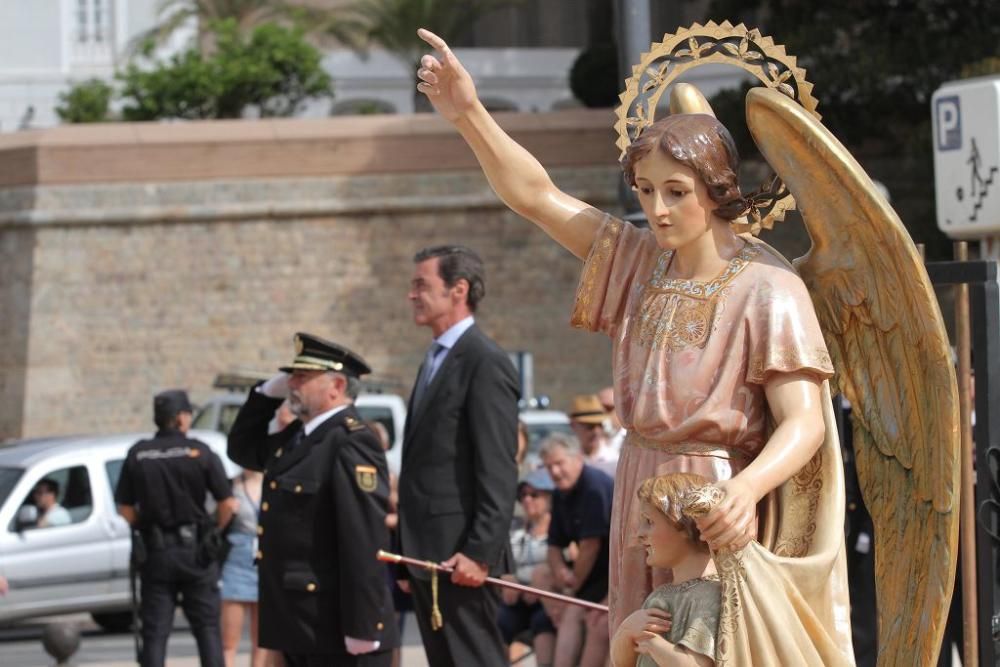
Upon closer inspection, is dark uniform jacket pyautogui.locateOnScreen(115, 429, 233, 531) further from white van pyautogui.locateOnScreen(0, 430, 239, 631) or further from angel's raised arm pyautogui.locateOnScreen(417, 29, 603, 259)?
angel's raised arm pyautogui.locateOnScreen(417, 29, 603, 259)

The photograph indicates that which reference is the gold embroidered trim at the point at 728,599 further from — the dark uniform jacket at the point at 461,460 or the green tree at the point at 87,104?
the green tree at the point at 87,104

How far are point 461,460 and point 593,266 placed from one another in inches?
88.8

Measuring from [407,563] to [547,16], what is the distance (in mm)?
38364

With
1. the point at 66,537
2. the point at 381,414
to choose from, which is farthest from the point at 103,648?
the point at 381,414

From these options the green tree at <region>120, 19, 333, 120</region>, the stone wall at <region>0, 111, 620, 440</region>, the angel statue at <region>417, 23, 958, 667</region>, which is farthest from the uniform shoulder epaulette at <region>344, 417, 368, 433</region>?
the green tree at <region>120, 19, 333, 120</region>

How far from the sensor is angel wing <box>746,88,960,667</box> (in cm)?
410

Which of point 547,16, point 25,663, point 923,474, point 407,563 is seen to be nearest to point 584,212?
point 923,474

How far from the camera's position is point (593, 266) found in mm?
4262

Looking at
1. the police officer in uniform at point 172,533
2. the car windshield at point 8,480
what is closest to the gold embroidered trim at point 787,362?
the police officer in uniform at point 172,533

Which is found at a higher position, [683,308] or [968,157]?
[968,157]

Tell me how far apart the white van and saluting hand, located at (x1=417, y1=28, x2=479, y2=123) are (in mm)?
9362

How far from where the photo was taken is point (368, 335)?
30.9 meters

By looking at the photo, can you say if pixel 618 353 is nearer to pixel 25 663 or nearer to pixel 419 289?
pixel 419 289

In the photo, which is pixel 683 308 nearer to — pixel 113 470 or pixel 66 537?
pixel 66 537
